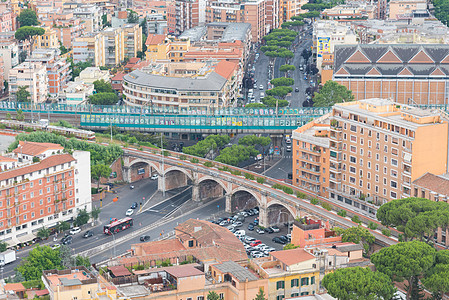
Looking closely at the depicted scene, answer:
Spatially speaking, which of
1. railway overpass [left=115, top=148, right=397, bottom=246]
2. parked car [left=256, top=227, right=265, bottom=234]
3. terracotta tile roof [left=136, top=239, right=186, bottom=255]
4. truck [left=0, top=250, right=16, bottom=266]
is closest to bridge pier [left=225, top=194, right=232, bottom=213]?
railway overpass [left=115, top=148, right=397, bottom=246]

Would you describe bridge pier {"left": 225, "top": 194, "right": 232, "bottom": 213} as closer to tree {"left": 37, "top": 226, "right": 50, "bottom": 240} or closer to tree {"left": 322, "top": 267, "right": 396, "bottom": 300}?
tree {"left": 37, "top": 226, "right": 50, "bottom": 240}

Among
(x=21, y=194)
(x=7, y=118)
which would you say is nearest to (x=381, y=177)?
(x=21, y=194)

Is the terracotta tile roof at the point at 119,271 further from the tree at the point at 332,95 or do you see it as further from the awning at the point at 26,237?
the tree at the point at 332,95

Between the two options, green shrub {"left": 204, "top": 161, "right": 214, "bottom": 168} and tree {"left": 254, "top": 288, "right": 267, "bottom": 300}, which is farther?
green shrub {"left": 204, "top": 161, "right": 214, "bottom": 168}

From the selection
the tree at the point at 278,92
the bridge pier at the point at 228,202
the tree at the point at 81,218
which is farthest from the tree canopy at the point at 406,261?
the tree at the point at 278,92

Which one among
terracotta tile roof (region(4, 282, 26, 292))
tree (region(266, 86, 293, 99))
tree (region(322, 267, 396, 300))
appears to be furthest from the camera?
tree (region(266, 86, 293, 99))

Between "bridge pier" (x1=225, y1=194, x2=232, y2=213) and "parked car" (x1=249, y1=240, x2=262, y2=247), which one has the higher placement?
"bridge pier" (x1=225, y1=194, x2=232, y2=213)

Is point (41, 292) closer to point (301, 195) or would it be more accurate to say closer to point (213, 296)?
point (213, 296)

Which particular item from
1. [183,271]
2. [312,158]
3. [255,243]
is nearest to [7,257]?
[255,243]
